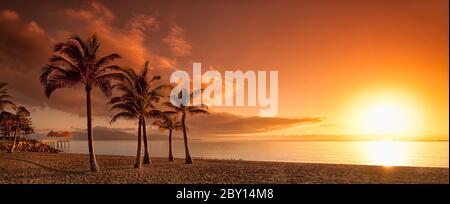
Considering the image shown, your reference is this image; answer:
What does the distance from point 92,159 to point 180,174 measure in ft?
21.2

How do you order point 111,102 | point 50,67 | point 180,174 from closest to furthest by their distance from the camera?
point 50,67, point 180,174, point 111,102

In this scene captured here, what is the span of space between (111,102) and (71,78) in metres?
4.70

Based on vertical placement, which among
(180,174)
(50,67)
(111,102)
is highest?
(50,67)
